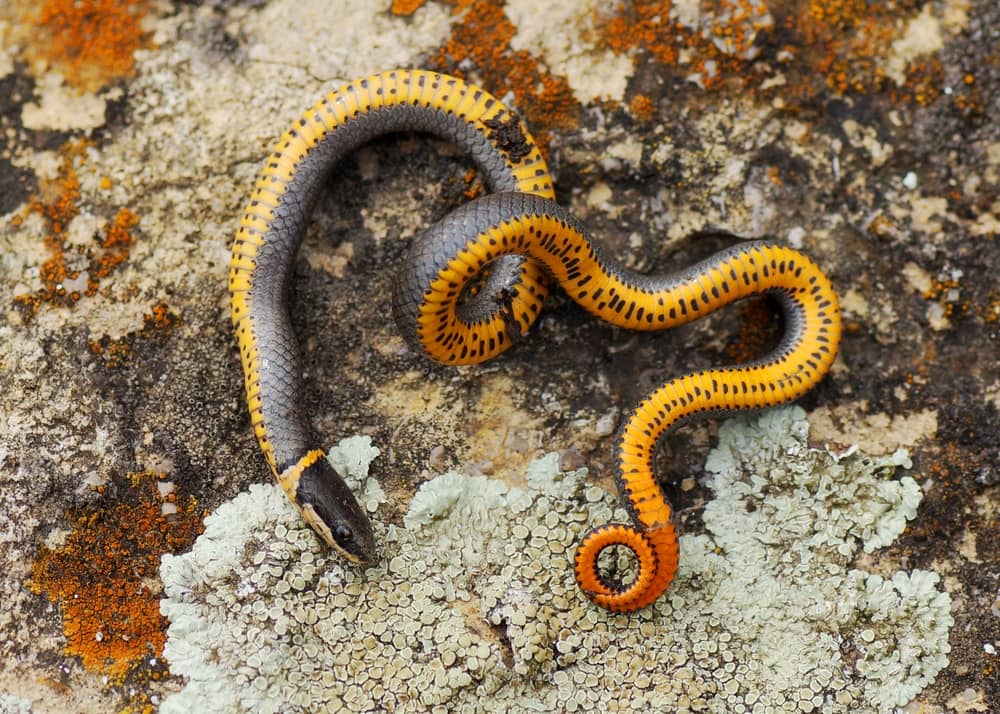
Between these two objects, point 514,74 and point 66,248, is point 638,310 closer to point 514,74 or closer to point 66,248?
point 514,74

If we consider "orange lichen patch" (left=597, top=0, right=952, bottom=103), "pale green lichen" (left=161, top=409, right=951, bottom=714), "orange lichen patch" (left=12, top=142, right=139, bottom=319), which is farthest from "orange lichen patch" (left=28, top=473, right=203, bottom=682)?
"orange lichen patch" (left=597, top=0, right=952, bottom=103)

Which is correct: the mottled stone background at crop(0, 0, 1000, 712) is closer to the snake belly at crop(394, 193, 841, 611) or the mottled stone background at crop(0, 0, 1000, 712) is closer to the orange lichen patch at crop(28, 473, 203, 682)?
the orange lichen patch at crop(28, 473, 203, 682)

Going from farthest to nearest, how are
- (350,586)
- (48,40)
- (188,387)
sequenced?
(48,40)
(188,387)
(350,586)

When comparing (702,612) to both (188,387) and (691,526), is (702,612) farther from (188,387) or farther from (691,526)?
(188,387)

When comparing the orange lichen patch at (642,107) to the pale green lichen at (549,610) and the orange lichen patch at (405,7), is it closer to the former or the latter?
the orange lichen patch at (405,7)

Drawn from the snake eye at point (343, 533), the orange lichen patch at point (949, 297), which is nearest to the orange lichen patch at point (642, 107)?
the orange lichen patch at point (949, 297)

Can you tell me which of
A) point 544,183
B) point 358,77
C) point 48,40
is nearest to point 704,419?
point 544,183
